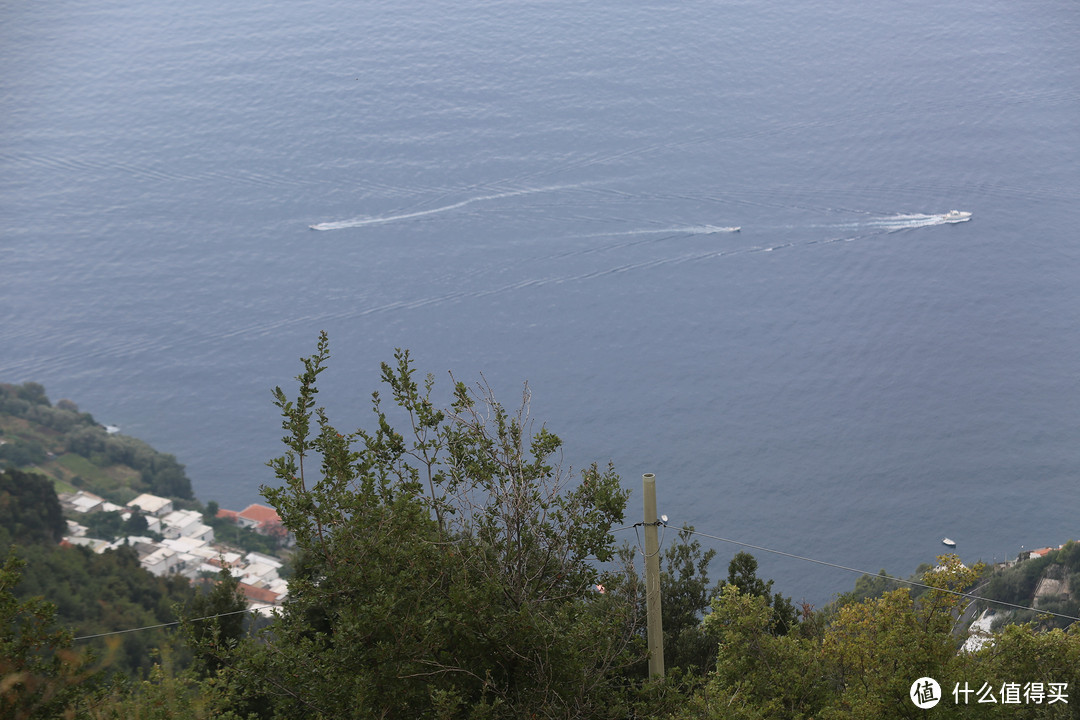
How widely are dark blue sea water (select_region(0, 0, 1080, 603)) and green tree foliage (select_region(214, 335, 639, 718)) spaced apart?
70524 mm

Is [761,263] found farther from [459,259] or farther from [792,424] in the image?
[459,259]

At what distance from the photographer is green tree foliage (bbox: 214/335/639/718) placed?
22.4 ft

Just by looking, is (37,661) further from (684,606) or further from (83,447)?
(83,447)

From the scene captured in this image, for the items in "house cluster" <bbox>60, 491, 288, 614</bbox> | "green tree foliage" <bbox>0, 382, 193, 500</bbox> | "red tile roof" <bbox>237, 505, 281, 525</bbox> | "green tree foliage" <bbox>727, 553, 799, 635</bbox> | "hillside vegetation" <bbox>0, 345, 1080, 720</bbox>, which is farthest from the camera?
"red tile roof" <bbox>237, 505, 281, 525</bbox>

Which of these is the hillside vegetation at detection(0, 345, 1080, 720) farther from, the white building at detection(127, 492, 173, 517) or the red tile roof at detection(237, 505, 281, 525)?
the red tile roof at detection(237, 505, 281, 525)

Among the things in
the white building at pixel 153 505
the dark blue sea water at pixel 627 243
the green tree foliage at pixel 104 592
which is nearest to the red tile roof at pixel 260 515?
the white building at pixel 153 505

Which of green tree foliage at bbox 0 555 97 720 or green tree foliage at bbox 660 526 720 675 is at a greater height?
green tree foliage at bbox 0 555 97 720

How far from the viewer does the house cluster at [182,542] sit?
65.8 metres

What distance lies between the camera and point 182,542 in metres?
77.4
